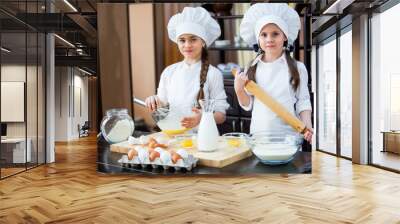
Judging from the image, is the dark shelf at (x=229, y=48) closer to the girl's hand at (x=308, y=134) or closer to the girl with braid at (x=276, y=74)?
the girl with braid at (x=276, y=74)

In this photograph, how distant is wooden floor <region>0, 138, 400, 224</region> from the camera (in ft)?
9.09

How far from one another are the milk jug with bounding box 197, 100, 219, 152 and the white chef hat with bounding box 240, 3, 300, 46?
85 centimetres

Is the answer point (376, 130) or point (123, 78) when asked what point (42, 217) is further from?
point (376, 130)

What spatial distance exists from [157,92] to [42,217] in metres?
1.72

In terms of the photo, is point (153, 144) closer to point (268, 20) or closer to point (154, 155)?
point (154, 155)

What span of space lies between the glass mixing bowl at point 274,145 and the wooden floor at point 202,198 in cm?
30

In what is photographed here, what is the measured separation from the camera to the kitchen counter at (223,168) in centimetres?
379

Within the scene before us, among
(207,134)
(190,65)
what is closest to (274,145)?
(207,134)

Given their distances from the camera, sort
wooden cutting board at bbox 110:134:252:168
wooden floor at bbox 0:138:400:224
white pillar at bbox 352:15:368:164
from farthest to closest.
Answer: white pillar at bbox 352:15:368:164 → wooden cutting board at bbox 110:134:252:168 → wooden floor at bbox 0:138:400:224

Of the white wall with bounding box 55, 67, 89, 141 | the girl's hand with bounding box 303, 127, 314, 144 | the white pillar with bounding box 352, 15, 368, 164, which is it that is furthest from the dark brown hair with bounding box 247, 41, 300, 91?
the white wall with bounding box 55, 67, 89, 141

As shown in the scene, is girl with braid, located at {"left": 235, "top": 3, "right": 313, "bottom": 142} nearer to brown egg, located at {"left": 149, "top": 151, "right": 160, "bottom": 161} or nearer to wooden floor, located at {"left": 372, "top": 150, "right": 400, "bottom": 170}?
brown egg, located at {"left": 149, "top": 151, "right": 160, "bottom": 161}

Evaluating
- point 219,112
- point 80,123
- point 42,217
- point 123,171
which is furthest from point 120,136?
point 80,123

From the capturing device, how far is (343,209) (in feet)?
9.73

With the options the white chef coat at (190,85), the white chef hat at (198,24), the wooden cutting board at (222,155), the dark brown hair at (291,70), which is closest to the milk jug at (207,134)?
the wooden cutting board at (222,155)
